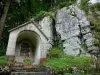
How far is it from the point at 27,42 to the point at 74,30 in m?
5.57

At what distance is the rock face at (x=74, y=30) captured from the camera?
16223mm

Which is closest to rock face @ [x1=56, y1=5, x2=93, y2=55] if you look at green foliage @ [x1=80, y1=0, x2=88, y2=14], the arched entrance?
green foliage @ [x1=80, y1=0, x2=88, y2=14]

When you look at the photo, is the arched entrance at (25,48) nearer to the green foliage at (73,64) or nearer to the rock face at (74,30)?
the rock face at (74,30)

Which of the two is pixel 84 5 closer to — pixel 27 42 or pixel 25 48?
pixel 27 42

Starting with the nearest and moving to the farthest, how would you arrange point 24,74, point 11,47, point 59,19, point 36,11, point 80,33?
point 24,74, point 11,47, point 80,33, point 59,19, point 36,11

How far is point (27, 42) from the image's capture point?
1825 cm

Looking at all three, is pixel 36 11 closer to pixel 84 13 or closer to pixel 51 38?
pixel 51 38

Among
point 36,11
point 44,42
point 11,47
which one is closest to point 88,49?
point 44,42

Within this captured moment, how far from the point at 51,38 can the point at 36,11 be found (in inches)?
218

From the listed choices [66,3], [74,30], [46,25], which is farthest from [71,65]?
[66,3]

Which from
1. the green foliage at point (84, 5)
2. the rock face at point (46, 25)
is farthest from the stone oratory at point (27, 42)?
the green foliage at point (84, 5)

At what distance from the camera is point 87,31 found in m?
16.4

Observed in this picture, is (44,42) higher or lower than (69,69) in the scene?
higher

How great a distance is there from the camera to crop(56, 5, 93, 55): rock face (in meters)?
16.2
